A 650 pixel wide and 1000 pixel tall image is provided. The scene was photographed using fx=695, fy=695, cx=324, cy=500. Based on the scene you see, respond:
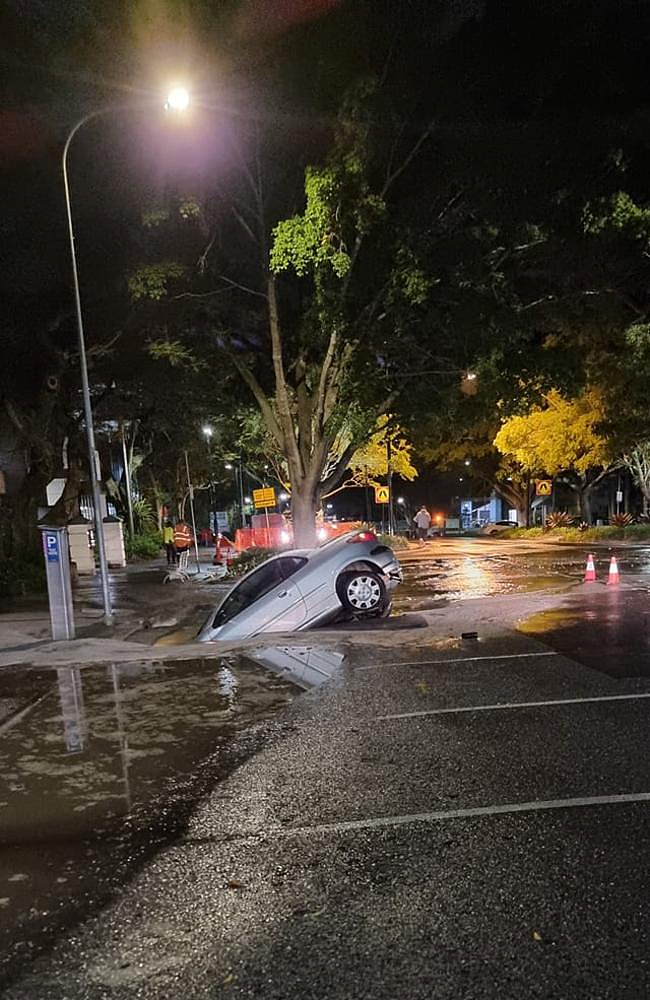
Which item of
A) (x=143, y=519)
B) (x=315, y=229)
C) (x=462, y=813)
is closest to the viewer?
(x=462, y=813)

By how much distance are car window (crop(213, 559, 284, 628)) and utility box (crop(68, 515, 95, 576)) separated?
15581mm

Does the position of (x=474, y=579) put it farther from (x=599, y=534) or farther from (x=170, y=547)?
(x=599, y=534)

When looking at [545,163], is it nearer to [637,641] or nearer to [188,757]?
[637,641]

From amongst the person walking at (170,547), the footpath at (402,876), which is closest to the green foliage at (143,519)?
the person walking at (170,547)

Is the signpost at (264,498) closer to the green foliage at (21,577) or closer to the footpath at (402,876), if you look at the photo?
the green foliage at (21,577)

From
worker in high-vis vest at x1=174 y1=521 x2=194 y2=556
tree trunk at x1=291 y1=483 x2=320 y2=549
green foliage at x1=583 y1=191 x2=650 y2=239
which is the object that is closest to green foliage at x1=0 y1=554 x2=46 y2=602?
worker in high-vis vest at x1=174 y1=521 x2=194 y2=556

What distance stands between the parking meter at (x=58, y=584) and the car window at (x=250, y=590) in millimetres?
2402

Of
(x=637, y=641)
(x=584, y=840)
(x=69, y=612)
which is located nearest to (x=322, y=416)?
(x=69, y=612)

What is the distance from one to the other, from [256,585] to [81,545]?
16018 millimetres

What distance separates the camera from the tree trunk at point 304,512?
17109mm

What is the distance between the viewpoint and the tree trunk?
17109mm

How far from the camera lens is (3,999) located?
2596mm

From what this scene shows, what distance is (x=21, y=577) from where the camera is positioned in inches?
709

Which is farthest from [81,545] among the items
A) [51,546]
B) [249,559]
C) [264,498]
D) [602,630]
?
[602,630]
